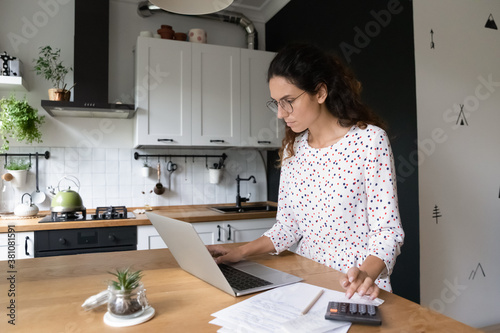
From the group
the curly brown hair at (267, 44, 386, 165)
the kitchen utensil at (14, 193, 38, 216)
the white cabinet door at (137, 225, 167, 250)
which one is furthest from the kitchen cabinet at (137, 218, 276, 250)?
the curly brown hair at (267, 44, 386, 165)

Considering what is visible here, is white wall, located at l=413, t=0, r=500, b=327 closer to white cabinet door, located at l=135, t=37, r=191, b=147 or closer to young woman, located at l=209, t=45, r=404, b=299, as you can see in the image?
young woman, located at l=209, t=45, r=404, b=299

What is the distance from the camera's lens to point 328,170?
4.48ft

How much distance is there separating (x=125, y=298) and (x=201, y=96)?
8.14ft

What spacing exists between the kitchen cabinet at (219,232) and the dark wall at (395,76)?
3.83 feet

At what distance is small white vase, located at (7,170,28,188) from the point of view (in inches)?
113

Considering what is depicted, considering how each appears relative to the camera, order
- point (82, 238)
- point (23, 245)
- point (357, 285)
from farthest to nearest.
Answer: point (82, 238) → point (23, 245) → point (357, 285)

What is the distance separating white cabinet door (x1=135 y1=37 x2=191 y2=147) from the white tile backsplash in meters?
0.38

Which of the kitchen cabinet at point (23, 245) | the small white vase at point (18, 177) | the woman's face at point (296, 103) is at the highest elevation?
the woman's face at point (296, 103)

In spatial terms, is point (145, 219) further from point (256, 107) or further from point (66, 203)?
point (256, 107)

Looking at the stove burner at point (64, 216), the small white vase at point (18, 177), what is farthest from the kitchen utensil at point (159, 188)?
the small white vase at point (18, 177)

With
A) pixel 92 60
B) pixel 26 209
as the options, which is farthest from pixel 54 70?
pixel 26 209

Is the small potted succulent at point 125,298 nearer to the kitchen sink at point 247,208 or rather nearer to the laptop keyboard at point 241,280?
the laptop keyboard at point 241,280

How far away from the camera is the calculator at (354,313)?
0.76 meters

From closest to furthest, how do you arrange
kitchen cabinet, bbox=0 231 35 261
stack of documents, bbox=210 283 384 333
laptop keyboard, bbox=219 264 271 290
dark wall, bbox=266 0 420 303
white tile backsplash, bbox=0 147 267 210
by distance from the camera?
stack of documents, bbox=210 283 384 333, laptop keyboard, bbox=219 264 271 290, dark wall, bbox=266 0 420 303, kitchen cabinet, bbox=0 231 35 261, white tile backsplash, bbox=0 147 267 210
